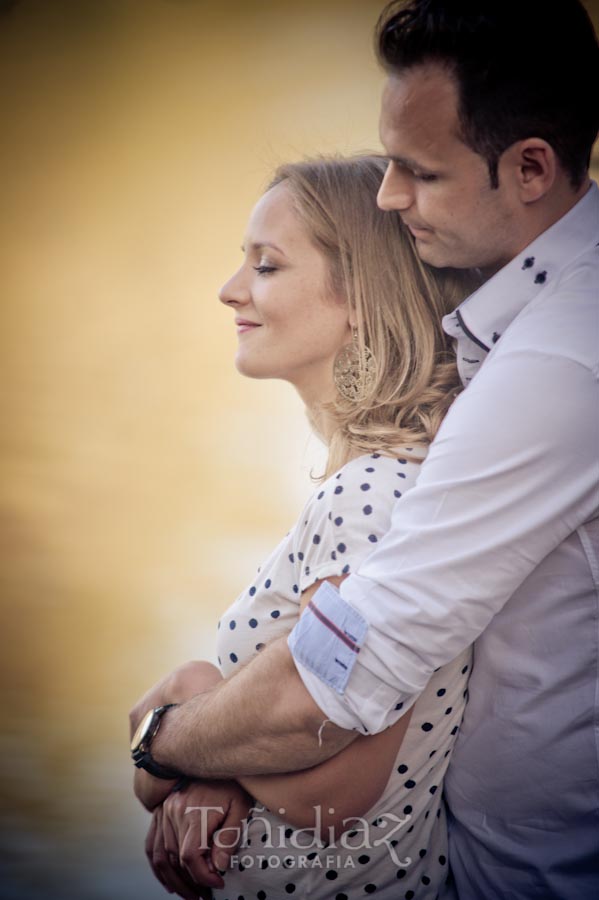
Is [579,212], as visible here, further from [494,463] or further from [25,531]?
[25,531]

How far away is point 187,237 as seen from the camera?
2.76 m

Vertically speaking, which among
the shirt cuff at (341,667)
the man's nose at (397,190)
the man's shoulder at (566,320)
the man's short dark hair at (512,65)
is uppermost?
the man's short dark hair at (512,65)

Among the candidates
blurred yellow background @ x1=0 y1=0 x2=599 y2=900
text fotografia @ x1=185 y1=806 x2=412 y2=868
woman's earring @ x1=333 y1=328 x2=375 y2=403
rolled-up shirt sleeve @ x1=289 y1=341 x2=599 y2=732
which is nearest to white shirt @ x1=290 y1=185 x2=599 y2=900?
rolled-up shirt sleeve @ x1=289 y1=341 x2=599 y2=732

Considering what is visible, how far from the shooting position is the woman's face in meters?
1.43

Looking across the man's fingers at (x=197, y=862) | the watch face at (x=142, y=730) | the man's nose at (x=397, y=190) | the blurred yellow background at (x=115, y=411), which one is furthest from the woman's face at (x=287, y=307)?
the blurred yellow background at (x=115, y=411)

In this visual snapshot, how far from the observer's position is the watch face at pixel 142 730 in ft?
4.13

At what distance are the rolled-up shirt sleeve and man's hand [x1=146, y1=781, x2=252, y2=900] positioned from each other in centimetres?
31

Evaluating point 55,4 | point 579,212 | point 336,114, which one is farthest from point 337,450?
point 55,4

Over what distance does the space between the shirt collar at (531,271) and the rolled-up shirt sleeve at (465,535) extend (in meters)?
0.17

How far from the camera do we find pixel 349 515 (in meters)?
1.12

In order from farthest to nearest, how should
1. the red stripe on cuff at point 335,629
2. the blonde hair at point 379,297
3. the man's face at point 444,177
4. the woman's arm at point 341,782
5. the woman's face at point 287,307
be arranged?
the woman's face at point 287,307
the blonde hair at point 379,297
the man's face at point 444,177
the woman's arm at point 341,782
the red stripe on cuff at point 335,629

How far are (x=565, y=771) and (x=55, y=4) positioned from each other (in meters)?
2.42

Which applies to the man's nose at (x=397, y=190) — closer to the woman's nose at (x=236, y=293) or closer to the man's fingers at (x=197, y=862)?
the woman's nose at (x=236, y=293)

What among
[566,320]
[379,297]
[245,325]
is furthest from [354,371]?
[566,320]
